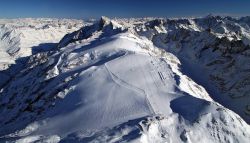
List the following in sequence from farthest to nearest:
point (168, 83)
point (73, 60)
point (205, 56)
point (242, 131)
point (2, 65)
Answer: point (2, 65)
point (205, 56)
point (73, 60)
point (168, 83)
point (242, 131)

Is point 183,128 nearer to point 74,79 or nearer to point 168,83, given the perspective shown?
point 168,83

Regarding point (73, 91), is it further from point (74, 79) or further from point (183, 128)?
point (183, 128)

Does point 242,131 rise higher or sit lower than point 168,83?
lower

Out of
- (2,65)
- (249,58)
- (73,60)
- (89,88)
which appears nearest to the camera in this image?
(89,88)

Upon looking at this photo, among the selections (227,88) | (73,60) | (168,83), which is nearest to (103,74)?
(168,83)

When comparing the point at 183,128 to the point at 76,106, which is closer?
the point at 183,128

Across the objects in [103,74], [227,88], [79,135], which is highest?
[103,74]
